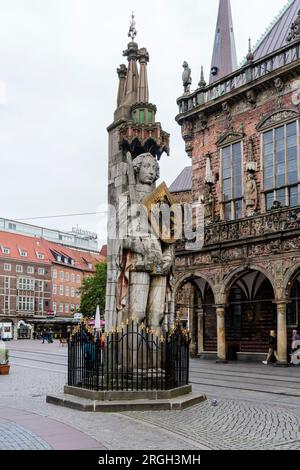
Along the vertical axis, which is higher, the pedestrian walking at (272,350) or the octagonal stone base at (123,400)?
the octagonal stone base at (123,400)

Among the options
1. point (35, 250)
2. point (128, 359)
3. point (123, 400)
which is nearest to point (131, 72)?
point (128, 359)

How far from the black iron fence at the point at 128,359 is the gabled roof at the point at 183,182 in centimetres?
4138

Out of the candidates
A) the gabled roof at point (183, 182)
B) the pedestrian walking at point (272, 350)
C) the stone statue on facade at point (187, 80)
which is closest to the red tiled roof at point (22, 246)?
the gabled roof at point (183, 182)

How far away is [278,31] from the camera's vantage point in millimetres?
32938

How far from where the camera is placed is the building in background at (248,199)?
943 inches

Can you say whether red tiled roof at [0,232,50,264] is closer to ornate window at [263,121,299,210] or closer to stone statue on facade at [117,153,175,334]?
ornate window at [263,121,299,210]

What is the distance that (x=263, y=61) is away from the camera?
28188 mm

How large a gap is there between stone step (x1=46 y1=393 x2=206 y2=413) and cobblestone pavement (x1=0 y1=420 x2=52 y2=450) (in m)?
1.76

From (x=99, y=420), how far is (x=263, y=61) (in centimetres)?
2300

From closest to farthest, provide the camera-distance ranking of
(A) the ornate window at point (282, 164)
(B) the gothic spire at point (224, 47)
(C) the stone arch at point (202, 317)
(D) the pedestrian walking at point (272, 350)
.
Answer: (D) the pedestrian walking at point (272, 350) → (A) the ornate window at point (282, 164) → (C) the stone arch at point (202, 317) → (B) the gothic spire at point (224, 47)

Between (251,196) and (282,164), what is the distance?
2.15 meters

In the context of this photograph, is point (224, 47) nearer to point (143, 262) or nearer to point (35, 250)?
point (143, 262)

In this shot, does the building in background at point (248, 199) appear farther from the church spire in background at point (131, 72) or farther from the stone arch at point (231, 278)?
the church spire in background at point (131, 72)

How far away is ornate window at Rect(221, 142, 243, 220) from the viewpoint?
29047 millimetres
